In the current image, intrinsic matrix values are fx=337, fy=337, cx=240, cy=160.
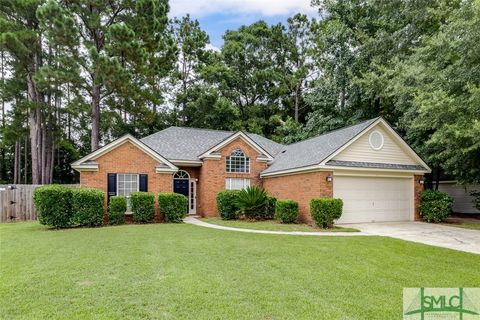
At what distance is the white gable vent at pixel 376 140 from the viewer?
15.8m

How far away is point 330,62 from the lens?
24.0 m

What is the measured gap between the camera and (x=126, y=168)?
16141 mm

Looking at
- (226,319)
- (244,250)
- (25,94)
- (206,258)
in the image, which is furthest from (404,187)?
(25,94)

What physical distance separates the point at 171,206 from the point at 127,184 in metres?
2.56

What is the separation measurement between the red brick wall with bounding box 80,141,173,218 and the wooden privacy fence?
13.1ft

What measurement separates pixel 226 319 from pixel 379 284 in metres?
2.93

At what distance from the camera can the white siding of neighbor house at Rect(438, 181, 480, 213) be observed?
66.6 ft

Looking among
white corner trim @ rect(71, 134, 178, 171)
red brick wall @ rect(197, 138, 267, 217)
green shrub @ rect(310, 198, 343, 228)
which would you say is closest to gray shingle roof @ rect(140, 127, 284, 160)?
red brick wall @ rect(197, 138, 267, 217)

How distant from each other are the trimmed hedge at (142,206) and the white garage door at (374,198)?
8.27 m

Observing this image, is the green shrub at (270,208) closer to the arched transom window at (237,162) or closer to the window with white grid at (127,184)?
the arched transom window at (237,162)

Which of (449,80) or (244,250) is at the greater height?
(449,80)

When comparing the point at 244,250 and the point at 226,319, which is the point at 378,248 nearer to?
the point at 244,250

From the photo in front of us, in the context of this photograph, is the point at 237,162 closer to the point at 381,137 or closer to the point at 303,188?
the point at 303,188

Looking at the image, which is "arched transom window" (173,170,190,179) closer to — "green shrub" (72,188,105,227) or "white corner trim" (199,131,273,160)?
"white corner trim" (199,131,273,160)
